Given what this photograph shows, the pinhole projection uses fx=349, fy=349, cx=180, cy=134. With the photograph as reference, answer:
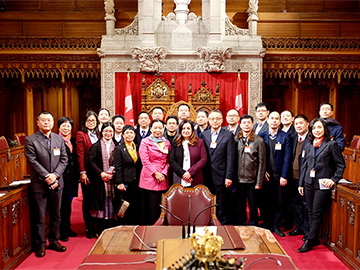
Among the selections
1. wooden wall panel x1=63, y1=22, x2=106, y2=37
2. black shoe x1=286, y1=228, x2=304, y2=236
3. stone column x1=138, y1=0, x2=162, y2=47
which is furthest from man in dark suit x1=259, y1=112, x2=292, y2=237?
wooden wall panel x1=63, y1=22, x2=106, y2=37

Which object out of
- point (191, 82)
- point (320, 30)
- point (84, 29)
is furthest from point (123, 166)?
point (320, 30)

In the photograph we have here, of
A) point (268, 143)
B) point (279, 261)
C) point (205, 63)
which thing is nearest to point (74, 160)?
point (268, 143)

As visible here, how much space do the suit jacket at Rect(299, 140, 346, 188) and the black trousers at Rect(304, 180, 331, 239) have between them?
0.08m

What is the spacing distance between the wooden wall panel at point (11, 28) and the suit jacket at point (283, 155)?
726cm

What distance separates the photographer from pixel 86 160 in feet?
13.9

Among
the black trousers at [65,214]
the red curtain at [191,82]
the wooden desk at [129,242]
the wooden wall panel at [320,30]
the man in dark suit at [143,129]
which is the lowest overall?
the black trousers at [65,214]

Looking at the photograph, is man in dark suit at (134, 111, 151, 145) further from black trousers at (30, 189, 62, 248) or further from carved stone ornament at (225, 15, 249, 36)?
carved stone ornament at (225, 15, 249, 36)

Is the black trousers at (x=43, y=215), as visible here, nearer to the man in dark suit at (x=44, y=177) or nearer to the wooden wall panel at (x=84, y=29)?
the man in dark suit at (x=44, y=177)

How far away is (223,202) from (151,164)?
1.05 m

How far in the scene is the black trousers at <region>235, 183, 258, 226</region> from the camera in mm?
4156

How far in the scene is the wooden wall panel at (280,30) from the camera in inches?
348

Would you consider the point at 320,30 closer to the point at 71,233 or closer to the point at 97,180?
the point at 97,180

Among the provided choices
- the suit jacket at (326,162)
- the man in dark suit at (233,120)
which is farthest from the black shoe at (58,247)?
the suit jacket at (326,162)

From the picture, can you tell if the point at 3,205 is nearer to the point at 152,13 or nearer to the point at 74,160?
the point at 74,160
